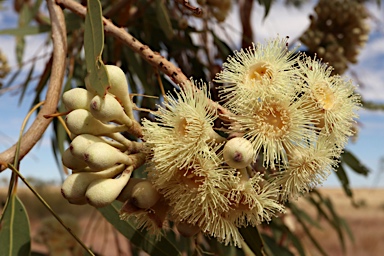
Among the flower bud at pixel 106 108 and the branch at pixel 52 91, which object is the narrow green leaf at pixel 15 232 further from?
the flower bud at pixel 106 108

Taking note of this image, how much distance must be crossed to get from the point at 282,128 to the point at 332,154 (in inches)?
3.1

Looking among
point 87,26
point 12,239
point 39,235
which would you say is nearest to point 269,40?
point 87,26

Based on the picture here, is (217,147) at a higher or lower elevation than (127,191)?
higher

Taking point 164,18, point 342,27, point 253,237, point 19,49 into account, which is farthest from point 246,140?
point 19,49

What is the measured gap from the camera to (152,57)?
71cm

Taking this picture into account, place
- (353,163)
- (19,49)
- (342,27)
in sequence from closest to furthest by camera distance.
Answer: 1. (353,163)
2. (342,27)
3. (19,49)

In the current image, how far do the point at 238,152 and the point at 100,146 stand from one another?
0.17 m

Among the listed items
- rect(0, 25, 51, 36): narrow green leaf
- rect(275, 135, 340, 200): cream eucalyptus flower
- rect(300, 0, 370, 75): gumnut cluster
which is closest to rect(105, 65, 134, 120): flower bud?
rect(275, 135, 340, 200): cream eucalyptus flower

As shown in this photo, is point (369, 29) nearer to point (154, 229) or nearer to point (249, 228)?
point (249, 228)

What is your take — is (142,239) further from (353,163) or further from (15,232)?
(353,163)

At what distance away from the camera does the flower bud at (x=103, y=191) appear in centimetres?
59

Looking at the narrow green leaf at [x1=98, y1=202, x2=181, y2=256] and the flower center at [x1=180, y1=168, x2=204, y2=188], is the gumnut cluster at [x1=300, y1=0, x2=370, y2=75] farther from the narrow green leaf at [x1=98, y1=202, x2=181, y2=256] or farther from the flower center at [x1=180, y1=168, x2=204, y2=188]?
the flower center at [x1=180, y1=168, x2=204, y2=188]

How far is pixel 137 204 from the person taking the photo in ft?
2.01

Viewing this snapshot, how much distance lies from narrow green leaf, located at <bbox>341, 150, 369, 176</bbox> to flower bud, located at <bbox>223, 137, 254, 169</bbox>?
0.95 metres
